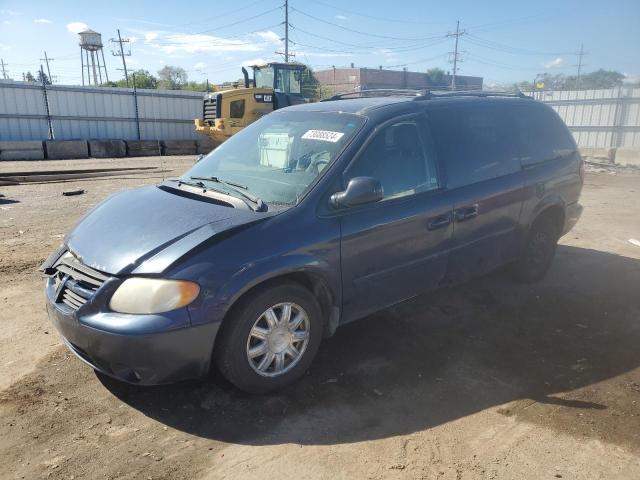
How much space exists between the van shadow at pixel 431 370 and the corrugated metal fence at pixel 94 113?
22.8 m

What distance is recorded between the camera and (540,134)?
502 centimetres

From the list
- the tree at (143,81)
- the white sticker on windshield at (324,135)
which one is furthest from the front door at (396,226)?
the tree at (143,81)

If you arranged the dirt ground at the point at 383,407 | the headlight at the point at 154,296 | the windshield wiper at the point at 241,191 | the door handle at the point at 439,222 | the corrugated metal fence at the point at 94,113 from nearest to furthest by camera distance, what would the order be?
the dirt ground at the point at 383,407, the headlight at the point at 154,296, the windshield wiper at the point at 241,191, the door handle at the point at 439,222, the corrugated metal fence at the point at 94,113

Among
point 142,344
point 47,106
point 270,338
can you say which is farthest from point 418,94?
point 47,106

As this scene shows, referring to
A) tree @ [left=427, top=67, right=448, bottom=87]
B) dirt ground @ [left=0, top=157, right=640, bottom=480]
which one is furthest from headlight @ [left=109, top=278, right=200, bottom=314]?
tree @ [left=427, top=67, right=448, bottom=87]

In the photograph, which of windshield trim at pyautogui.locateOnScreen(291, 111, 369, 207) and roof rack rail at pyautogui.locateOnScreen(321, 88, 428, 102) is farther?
roof rack rail at pyautogui.locateOnScreen(321, 88, 428, 102)

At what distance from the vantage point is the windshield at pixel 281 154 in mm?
3430

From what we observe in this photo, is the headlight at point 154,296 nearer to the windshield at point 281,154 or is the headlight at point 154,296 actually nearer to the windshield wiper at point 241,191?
the windshield wiper at point 241,191

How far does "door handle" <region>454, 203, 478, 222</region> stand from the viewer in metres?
3.96

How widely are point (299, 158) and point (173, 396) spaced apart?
6.16 feet

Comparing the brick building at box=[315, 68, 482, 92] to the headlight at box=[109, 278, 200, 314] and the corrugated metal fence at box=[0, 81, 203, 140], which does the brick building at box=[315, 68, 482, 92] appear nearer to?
the corrugated metal fence at box=[0, 81, 203, 140]

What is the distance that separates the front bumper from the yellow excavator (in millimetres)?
16624

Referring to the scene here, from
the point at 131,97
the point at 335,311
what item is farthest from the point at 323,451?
the point at 131,97

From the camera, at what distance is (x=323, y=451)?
266cm
